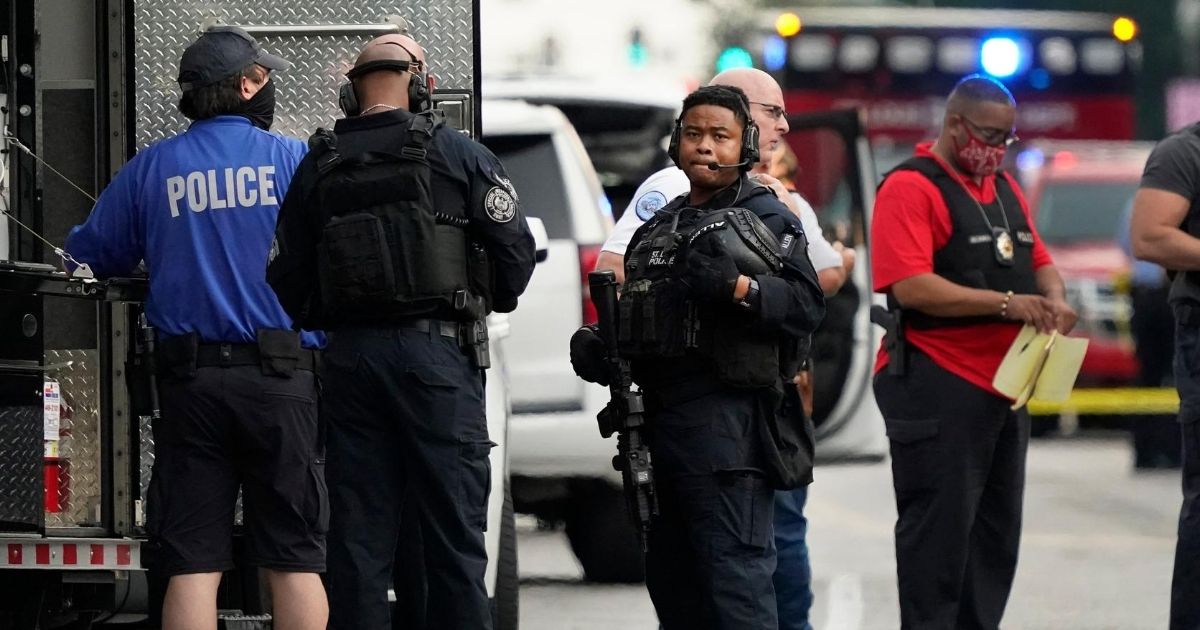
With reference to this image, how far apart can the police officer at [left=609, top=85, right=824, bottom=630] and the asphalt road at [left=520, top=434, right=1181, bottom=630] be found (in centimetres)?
311

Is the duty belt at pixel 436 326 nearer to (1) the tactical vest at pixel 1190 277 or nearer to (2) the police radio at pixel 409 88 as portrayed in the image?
(2) the police radio at pixel 409 88

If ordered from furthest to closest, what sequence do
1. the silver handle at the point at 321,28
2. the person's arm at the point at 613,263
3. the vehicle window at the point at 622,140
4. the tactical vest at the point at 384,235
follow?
the vehicle window at the point at 622,140 < the silver handle at the point at 321,28 < the person's arm at the point at 613,263 < the tactical vest at the point at 384,235

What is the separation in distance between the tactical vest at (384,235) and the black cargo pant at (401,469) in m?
0.12

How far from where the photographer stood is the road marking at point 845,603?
895 centimetres

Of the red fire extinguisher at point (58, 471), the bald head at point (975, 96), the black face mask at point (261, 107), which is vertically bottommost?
the red fire extinguisher at point (58, 471)

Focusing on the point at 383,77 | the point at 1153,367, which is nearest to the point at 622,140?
the point at 1153,367

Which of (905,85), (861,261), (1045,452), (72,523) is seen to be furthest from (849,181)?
(905,85)

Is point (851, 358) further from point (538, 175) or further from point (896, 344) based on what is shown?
point (896, 344)

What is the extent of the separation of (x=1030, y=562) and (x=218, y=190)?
6215mm

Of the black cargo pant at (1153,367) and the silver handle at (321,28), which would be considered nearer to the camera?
the silver handle at (321,28)

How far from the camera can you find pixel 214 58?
6.11 meters

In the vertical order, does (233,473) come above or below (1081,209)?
below

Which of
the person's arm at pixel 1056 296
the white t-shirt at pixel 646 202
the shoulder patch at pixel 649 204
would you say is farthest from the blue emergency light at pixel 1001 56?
the shoulder patch at pixel 649 204

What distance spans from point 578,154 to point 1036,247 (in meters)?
3.28
